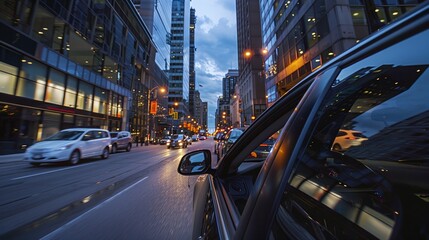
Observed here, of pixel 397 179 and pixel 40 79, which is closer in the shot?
pixel 397 179

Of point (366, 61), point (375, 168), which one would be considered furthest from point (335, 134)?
point (366, 61)

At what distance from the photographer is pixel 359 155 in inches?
39.5

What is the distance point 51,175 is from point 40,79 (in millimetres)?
17414

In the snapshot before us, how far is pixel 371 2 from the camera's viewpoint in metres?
5.46

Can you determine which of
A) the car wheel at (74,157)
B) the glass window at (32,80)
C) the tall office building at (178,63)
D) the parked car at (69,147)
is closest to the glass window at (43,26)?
the glass window at (32,80)

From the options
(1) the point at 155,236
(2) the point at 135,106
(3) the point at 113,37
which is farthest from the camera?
(2) the point at 135,106

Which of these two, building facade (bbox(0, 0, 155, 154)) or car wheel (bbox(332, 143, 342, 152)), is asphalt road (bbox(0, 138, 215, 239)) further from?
building facade (bbox(0, 0, 155, 154))

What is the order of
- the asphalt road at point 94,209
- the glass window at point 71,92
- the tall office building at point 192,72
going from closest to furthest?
the asphalt road at point 94,209
the glass window at point 71,92
the tall office building at point 192,72

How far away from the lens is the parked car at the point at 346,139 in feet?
3.22

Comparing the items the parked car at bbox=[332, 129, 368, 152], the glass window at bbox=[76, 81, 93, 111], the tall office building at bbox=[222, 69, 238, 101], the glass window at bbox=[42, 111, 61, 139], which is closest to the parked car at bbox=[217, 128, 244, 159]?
the parked car at bbox=[332, 129, 368, 152]

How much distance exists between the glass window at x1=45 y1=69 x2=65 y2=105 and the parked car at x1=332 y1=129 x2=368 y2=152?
25791mm

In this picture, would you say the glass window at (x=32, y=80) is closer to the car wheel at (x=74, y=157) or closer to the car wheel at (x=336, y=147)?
the car wheel at (x=74, y=157)

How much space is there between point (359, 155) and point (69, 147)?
11.6 metres

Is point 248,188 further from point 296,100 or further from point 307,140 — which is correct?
point 307,140
